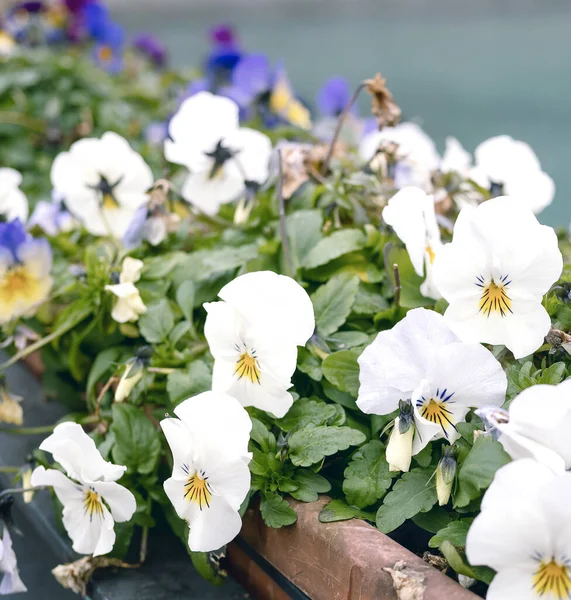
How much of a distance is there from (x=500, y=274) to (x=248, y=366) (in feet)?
0.73

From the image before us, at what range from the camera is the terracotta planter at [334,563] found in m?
0.56

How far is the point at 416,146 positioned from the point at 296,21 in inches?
221

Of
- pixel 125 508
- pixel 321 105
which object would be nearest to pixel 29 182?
pixel 321 105

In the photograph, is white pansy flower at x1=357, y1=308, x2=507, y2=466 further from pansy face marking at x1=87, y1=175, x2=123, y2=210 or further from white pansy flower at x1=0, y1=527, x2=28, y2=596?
pansy face marking at x1=87, y1=175, x2=123, y2=210

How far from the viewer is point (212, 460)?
0.63m

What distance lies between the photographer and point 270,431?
725 millimetres

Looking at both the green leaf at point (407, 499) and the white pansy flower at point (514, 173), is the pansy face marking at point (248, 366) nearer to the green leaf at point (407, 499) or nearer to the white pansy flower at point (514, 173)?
the green leaf at point (407, 499)

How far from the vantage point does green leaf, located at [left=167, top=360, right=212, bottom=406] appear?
770mm

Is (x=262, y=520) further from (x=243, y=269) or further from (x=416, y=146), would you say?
(x=416, y=146)

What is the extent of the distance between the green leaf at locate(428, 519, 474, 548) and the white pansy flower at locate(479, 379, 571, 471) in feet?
0.26

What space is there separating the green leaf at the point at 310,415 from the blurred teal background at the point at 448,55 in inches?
55.0

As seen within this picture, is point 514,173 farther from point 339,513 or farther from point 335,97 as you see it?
point 335,97

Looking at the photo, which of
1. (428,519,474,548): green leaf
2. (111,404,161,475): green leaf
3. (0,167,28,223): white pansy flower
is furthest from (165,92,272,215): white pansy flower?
(428,519,474,548): green leaf

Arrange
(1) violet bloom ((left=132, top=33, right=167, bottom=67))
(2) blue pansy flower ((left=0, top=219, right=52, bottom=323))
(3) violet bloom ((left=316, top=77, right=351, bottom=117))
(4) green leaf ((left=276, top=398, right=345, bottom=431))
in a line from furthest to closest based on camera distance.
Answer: (1) violet bloom ((left=132, top=33, right=167, bottom=67)) → (3) violet bloom ((left=316, top=77, right=351, bottom=117)) → (2) blue pansy flower ((left=0, top=219, right=52, bottom=323)) → (4) green leaf ((left=276, top=398, right=345, bottom=431))
